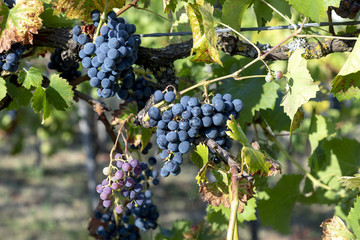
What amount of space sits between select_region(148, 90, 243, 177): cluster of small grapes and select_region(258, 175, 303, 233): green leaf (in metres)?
0.99

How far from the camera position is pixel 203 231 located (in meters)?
2.01

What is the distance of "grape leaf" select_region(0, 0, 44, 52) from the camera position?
1.26 meters

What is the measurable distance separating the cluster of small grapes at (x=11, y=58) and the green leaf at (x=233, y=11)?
0.75 m

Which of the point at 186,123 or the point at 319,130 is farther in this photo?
the point at 319,130

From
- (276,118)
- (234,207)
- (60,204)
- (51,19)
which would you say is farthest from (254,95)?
(60,204)

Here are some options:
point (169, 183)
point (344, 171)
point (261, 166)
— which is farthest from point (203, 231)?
point (169, 183)

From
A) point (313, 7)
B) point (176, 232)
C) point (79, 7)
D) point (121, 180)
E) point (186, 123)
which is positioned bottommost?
point (176, 232)

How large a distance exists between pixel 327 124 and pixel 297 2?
0.92 metres

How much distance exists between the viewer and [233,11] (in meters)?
1.31

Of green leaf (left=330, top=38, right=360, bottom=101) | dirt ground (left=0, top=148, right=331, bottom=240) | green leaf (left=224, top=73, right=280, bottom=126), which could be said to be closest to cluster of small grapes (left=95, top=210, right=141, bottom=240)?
green leaf (left=224, top=73, right=280, bottom=126)

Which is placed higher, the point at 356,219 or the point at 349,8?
the point at 349,8

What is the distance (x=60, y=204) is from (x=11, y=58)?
7.97 m

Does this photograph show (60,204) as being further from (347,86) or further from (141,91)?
(347,86)

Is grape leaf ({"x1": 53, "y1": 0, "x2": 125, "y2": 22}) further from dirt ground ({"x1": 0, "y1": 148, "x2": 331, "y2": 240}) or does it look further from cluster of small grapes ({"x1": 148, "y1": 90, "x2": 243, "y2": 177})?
dirt ground ({"x1": 0, "y1": 148, "x2": 331, "y2": 240})
